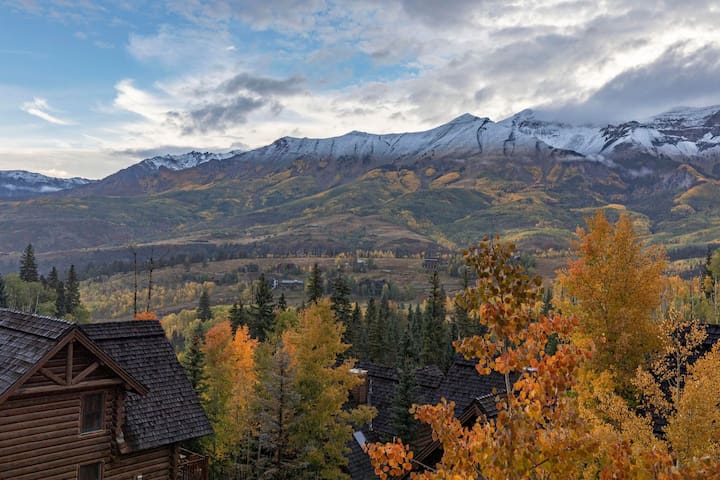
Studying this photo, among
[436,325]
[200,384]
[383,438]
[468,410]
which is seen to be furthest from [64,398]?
[436,325]

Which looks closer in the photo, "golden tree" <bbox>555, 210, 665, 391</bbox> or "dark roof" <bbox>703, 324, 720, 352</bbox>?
"dark roof" <bbox>703, 324, 720, 352</bbox>

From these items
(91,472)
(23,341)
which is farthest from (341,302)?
(23,341)

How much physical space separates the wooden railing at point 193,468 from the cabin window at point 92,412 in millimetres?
5150

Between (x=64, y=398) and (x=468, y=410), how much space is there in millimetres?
14754

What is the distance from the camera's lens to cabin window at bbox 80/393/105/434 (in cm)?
1933

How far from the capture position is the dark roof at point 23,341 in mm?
17172

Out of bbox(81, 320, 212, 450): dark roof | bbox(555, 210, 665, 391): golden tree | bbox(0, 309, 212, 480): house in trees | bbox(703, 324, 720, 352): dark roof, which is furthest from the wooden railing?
bbox(703, 324, 720, 352): dark roof

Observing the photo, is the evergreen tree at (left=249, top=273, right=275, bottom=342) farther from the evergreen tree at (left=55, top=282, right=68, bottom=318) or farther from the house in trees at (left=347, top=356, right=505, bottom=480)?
the evergreen tree at (left=55, top=282, right=68, bottom=318)

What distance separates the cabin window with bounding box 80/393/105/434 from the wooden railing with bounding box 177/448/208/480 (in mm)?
5150

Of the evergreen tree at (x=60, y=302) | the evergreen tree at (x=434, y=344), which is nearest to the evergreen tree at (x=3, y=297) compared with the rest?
the evergreen tree at (x=60, y=302)

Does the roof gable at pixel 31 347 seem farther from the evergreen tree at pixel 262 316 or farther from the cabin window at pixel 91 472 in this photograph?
the evergreen tree at pixel 262 316

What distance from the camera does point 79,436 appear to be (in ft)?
62.6

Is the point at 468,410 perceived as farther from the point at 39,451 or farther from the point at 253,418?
the point at 39,451

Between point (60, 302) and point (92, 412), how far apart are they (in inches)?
3595
